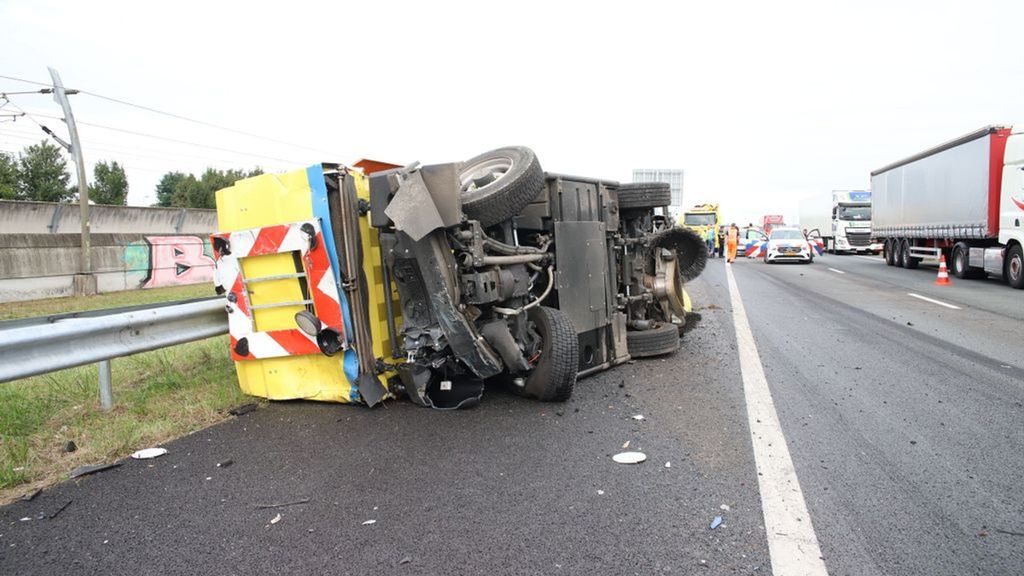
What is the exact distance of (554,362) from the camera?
445 cm

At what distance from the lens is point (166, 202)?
67438 mm

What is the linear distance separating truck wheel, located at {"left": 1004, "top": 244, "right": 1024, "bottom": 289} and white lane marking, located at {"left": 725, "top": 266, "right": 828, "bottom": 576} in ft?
41.0

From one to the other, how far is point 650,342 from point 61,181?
52300 mm

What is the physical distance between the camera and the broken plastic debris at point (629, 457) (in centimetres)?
351

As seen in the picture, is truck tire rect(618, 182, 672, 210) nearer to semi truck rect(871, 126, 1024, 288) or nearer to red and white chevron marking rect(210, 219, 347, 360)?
red and white chevron marking rect(210, 219, 347, 360)

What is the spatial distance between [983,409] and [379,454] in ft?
14.0

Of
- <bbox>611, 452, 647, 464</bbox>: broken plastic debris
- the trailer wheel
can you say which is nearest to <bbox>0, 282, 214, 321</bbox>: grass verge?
the trailer wheel

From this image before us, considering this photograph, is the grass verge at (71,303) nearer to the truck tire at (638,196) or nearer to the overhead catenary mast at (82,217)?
the overhead catenary mast at (82,217)

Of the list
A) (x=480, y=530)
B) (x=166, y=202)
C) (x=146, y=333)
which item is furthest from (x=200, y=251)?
(x=166, y=202)

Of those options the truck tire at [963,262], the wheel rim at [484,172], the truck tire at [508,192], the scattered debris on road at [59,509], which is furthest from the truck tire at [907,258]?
the scattered debris on road at [59,509]

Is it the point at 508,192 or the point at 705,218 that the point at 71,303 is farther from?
the point at 705,218

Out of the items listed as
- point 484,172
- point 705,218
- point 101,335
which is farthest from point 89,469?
point 705,218

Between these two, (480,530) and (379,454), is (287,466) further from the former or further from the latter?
(480,530)

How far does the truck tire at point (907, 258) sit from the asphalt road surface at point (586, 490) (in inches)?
707
